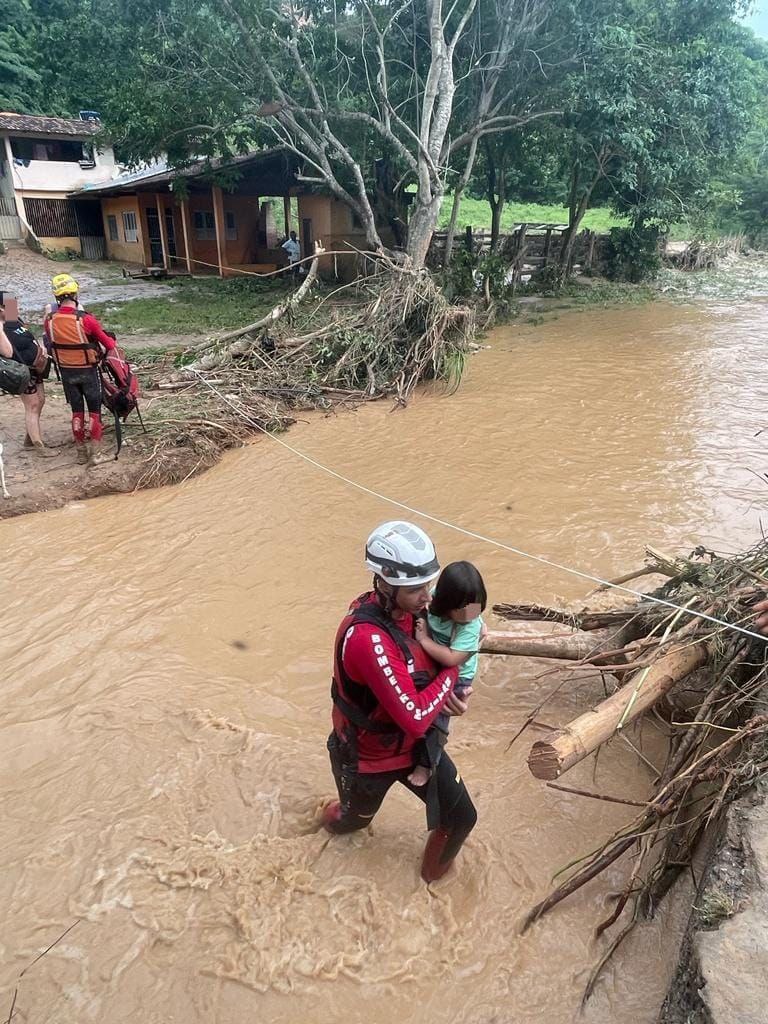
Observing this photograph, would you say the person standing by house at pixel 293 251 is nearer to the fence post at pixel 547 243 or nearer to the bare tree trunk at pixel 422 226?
the fence post at pixel 547 243

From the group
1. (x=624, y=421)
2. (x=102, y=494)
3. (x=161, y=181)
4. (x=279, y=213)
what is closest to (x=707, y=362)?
(x=624, y=421)

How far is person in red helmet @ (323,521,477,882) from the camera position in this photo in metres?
2.19

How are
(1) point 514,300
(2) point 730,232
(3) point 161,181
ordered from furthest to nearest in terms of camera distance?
1. (2) point 730,232
2. (3) point 161,181
3. (1) point 514,300

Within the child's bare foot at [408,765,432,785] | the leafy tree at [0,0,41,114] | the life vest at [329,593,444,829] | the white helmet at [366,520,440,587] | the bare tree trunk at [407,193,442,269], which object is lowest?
the child's bare foot at [408,765,432,785]

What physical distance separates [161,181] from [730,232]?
73.2 feet

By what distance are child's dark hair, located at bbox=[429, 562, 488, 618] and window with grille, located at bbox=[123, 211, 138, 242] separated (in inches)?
1012

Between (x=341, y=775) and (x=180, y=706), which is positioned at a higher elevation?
(x=341, y=775)

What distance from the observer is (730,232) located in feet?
92.6

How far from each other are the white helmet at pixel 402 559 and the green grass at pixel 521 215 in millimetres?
30103

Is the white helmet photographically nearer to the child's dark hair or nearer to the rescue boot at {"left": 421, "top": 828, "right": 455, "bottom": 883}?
the child's dark hair

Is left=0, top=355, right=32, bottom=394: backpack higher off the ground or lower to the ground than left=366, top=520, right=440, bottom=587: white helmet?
lower

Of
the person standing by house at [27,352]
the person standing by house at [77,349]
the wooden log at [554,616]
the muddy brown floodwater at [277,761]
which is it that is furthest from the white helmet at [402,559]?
the person standing by house at [27,352]

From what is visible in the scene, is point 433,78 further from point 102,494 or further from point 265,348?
point 102,494

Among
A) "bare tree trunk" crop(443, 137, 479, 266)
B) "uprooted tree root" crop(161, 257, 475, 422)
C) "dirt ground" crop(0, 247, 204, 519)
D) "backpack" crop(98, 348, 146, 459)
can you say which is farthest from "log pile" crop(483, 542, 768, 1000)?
"bare tree trunk" crop(443, 137, 479, 266)
